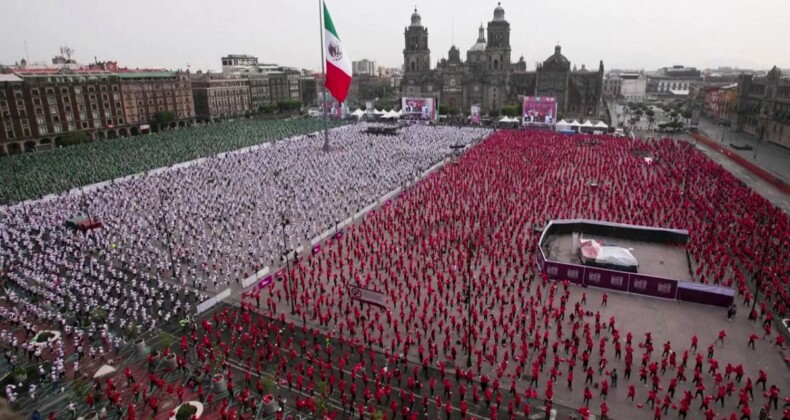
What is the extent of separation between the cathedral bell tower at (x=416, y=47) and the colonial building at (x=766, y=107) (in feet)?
202

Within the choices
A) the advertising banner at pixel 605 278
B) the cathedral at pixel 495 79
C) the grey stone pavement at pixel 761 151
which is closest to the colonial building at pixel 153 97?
the cathedral at pixel 495 79

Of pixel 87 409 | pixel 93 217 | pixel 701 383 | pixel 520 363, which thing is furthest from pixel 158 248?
pixel 701 383

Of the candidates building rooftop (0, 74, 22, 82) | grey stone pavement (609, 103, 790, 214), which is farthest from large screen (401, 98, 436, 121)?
building rooftop (0, 74, 22, 82)

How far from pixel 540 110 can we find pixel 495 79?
88.9 ft

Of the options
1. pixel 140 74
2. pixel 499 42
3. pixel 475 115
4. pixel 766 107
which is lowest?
pixel 475 115

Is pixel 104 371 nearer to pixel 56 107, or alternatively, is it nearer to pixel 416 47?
pixel 56 107

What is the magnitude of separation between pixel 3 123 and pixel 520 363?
74578 mm

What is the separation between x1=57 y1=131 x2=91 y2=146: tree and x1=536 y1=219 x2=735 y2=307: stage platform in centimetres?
6982

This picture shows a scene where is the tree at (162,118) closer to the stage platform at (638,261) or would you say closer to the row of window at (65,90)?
the row of window at (65,90)

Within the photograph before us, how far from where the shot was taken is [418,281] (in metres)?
22.5

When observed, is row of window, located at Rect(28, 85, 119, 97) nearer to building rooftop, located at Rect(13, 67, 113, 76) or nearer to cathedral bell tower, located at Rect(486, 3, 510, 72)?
building rooftop, located at Rect(13, 67, 113, 76)

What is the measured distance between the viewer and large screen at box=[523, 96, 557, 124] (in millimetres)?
75625

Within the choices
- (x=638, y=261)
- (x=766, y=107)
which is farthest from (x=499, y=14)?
(x=638, y=261)

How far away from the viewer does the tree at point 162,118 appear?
84938 mm
